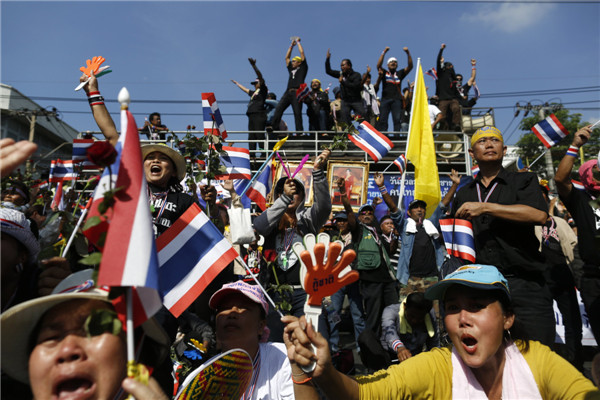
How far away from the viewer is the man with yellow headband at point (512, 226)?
289cm

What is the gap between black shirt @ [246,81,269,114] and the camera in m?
11.4

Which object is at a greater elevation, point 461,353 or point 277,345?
point 461,353

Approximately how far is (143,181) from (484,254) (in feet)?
8.48

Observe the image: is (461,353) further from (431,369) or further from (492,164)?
(492,164)

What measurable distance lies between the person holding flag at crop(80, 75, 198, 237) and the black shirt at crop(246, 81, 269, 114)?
8054mm

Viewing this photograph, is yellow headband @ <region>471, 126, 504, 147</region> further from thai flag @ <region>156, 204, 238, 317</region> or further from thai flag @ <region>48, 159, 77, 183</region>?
thai flag @ <region>48, 159, 77, 183</region>

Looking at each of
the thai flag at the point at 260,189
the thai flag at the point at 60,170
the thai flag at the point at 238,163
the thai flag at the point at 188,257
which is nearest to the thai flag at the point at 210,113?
the thai flag at the point at 238,163

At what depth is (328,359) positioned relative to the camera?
1.70m

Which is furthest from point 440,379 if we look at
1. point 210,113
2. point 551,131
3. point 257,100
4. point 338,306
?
point 257,100

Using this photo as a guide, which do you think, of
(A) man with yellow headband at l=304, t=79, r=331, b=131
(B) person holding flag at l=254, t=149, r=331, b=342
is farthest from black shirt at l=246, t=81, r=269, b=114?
(B) person holding flag at l=254, t=149, r=331, b=342

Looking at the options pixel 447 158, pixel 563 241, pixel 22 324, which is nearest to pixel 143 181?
pixel 22 324

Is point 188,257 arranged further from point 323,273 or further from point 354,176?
point 354,176

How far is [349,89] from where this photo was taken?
447 inches

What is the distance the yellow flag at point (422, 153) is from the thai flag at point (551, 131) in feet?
5.43
